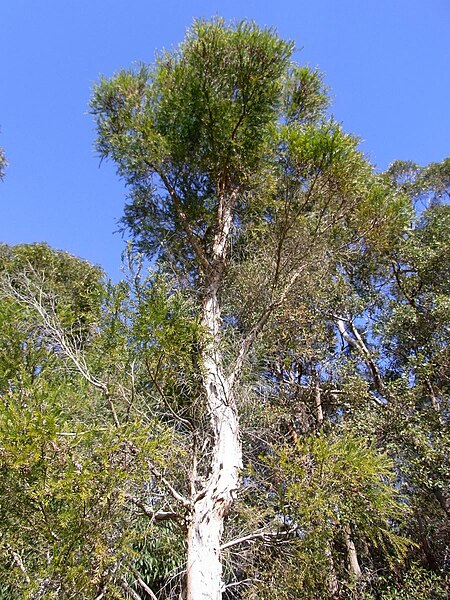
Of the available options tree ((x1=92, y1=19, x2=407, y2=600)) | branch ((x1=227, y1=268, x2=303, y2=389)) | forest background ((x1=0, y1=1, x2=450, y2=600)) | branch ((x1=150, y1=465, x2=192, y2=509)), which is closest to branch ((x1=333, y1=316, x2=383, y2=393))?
forest background ((x1=0, y1=1, x2=450, y2=600))

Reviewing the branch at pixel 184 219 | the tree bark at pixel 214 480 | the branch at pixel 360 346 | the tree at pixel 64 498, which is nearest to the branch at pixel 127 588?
the tree at pixel 64 498

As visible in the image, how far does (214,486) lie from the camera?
4117 millimetres

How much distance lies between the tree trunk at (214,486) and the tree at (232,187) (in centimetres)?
3

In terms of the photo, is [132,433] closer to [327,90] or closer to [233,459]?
[233,459]

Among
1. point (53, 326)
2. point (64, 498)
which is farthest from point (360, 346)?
point (64, 498)

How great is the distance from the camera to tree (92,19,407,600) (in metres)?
4.96

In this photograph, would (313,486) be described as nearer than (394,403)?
Yes

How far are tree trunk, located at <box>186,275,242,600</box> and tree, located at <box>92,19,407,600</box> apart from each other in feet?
0.08

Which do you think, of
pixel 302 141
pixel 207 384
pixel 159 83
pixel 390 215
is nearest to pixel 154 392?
pixel 207 384

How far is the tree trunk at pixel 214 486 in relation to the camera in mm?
3553

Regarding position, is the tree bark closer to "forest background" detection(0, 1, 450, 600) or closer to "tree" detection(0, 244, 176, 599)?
"forest background" detection(0, 1, 450, 600)

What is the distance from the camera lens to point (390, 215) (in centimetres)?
630

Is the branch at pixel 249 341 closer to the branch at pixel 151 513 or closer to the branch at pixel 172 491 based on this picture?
the branch at pixel 172 491

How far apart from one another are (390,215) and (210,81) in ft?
10.5
